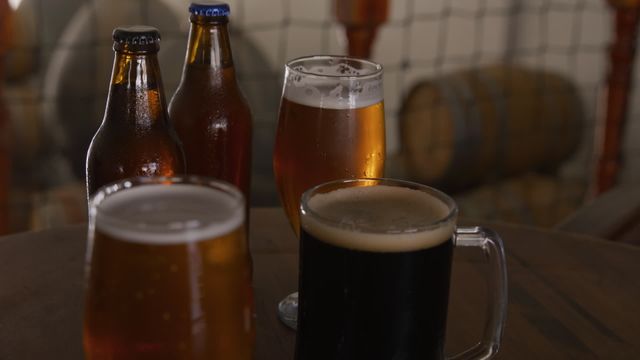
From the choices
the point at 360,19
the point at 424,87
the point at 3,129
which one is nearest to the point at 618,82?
the point at 424,87

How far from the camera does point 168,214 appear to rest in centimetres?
54

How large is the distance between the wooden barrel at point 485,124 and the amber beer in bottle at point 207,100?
1.76 m

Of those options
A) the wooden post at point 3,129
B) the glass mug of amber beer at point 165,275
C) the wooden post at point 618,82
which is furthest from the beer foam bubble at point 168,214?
the wooden post at point 618,82

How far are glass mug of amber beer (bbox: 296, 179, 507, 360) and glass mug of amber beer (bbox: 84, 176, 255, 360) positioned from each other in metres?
0.08

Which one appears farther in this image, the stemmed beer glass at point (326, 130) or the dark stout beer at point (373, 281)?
the stemmed beer glass at point (326, 130)

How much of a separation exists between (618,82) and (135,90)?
184 cm

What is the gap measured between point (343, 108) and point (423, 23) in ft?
7.26

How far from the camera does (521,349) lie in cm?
81

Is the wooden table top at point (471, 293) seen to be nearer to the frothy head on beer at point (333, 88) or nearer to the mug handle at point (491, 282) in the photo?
the mug handle at point (491, 282)

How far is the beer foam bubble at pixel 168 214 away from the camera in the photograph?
52cm

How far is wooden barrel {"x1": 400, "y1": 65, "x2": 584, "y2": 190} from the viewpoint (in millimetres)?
2582

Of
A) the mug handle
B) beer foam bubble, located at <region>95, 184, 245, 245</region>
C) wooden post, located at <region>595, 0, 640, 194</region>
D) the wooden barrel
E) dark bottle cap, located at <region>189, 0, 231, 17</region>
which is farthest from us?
the wooden barrel

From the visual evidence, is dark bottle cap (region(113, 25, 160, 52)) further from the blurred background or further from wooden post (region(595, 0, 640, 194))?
wooden post (region(595, 0, 640, 194))

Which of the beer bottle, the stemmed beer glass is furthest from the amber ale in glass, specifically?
the beer bottle
